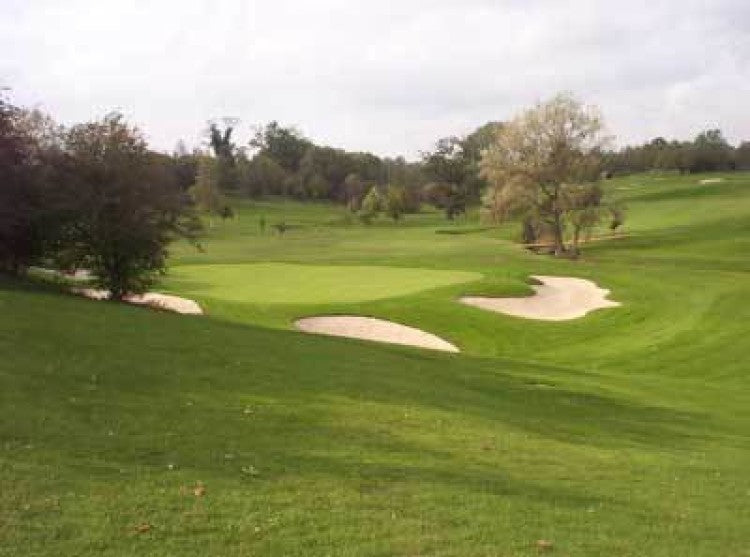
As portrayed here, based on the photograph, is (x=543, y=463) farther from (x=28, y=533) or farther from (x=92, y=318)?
(x=92, y=318)

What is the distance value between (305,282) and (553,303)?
496 inches

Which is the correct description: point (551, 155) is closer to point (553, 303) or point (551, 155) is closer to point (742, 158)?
point (553, 303)

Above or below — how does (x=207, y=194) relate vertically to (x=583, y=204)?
above

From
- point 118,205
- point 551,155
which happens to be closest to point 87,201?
point 118,205

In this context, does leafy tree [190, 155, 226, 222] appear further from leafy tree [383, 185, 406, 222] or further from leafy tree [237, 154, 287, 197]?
leafy tree [237, 154, 287, 197]

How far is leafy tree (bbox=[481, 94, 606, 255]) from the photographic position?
229 feet

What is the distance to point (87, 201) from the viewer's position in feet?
90.4

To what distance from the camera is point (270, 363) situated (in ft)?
63.2

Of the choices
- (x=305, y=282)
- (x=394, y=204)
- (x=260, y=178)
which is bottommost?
(x=305, y=282)

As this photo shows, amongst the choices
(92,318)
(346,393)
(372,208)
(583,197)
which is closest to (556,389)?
(346,393)

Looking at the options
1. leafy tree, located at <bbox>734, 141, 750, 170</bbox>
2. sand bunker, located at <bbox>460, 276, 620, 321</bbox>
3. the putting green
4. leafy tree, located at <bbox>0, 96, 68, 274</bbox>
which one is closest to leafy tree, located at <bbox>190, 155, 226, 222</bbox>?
the putting green

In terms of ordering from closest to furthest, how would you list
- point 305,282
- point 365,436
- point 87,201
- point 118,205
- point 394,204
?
point 365,436 → point 87,201 → point 118,205 → point 305,282 → point 394,204

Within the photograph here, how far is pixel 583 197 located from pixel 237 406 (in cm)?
5814

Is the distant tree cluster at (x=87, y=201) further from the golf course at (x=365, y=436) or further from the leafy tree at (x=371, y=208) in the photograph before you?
the leafy tree at (x=371, y=208)
